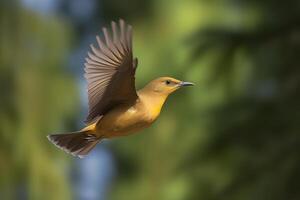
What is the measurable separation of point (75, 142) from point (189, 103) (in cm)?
404

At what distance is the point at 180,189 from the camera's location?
6.71 metres

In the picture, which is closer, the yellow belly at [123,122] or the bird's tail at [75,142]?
the yellow belly at [123,122]

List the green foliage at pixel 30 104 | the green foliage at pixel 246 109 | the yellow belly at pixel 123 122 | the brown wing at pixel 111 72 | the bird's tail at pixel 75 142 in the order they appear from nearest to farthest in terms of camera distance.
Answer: the yellow belly at pixel 123 122, the brown wing at pixel 111 72, the bird's tail at pixel 75 142, the green foliage at pixel 246 109, the green foliage at pixel 30 104

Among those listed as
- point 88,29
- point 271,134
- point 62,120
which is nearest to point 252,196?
point 271,134

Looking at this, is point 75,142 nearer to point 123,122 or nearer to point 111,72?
point 111,72

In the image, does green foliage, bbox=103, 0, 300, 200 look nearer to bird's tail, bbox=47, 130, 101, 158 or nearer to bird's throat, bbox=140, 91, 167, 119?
bird's tail, bbox=47, 130, 101, 158

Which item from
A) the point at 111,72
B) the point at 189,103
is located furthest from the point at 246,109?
the point at 111,72

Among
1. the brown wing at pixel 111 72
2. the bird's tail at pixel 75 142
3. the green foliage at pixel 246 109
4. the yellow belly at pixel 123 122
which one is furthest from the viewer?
the green foliage at pixel 246 109

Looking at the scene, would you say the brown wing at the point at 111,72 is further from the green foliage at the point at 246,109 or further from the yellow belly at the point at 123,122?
the green foliage at the point at 246,109

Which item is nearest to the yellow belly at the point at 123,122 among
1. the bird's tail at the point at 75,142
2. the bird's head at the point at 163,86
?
the bird's head at the point at 163,86

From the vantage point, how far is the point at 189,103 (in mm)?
6723

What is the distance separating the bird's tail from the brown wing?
0.52ft

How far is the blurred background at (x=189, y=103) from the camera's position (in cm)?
503

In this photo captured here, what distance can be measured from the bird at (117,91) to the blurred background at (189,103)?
1.03 feet
